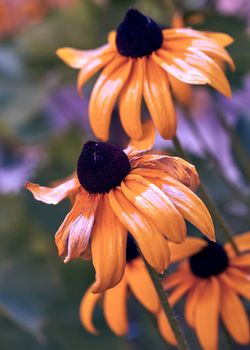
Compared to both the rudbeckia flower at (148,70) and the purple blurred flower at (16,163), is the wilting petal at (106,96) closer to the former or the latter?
the rudbeckia flower at (148,70)

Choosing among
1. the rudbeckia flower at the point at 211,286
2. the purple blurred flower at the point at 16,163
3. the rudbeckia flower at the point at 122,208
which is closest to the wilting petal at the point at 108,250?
the rudbeckia flower at the point at 122,208

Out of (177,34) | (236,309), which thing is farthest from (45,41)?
(236,309)

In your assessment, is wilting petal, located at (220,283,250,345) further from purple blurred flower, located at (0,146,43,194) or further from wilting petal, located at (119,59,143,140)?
purple blurred flower, located at (0,146,43,194)

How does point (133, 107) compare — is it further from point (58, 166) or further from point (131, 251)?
point (58, 166)

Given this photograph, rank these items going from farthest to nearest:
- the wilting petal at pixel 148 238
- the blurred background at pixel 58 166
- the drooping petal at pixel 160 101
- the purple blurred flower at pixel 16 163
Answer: the purple blurred flower at pixel 16 163
the blurred background at pixel 58 166
the drooping petal at pixel 160 101
the wilting petal at pixel 148 238

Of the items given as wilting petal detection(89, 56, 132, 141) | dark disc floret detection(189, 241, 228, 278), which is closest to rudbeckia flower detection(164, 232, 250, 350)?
dark disc floret detection(189, 241, 228, 278)
